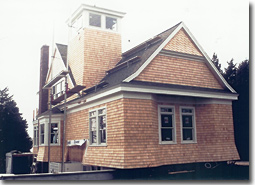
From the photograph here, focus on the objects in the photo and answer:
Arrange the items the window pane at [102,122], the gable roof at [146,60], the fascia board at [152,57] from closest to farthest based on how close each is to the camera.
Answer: the fascia board at [152,57] → the gable roof at [146,60] → the window pane at [102,122]

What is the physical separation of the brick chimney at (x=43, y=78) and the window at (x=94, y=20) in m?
4.26

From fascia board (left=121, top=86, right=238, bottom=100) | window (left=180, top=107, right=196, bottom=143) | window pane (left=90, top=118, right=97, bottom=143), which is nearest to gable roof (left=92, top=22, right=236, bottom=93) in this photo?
fascia board (left=121, top=86, right=238, bottom=100)

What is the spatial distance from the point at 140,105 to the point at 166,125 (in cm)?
194

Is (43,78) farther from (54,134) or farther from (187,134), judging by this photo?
(187,134)

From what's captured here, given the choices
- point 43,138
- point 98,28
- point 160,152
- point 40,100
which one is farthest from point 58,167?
point 98,28

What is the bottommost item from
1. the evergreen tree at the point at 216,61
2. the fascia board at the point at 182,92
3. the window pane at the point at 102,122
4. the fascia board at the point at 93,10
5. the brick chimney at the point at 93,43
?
the window pane at the point at 102,122

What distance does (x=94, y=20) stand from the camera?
1688cm

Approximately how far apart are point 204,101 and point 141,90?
3860mm

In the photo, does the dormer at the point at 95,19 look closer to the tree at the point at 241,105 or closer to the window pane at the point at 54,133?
the window pane at the point at 54,133

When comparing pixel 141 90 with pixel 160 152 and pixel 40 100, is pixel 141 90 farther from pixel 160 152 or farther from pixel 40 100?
pixel 40 100

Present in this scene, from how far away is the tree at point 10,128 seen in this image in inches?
505

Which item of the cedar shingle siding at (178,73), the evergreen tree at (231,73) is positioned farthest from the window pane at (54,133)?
the evergreen tree at (231,73)

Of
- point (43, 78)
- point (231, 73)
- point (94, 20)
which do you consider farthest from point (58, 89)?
point (231, 73)

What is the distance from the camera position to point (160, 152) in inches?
480
